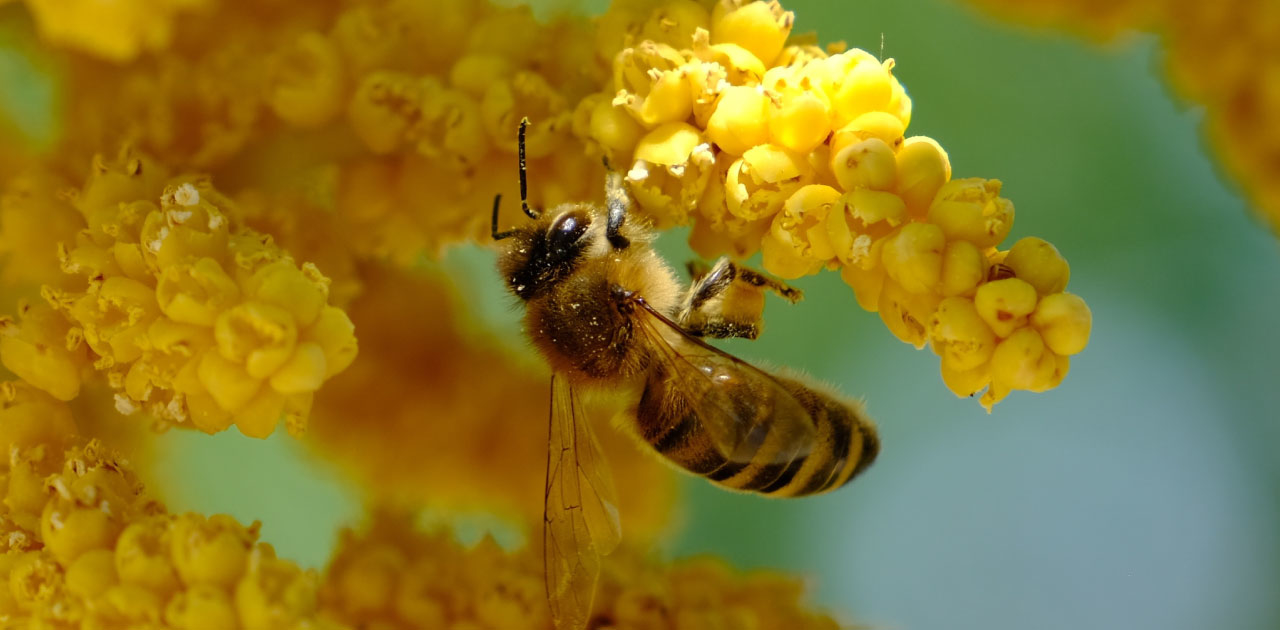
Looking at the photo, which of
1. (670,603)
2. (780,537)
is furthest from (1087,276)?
(670,603)

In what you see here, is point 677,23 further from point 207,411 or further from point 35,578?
point 35,578

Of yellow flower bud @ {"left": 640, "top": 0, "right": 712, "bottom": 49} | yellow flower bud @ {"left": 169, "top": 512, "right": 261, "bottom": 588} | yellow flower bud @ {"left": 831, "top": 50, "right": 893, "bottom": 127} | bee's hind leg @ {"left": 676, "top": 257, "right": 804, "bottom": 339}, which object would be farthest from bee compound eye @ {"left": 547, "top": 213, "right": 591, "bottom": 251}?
yellow flower bud @ {"left": 169, "top": 512, "right": 261, "bottom": 588}

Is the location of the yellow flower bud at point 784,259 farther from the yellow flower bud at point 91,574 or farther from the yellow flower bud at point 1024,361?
the yellow flower bud at point 91,574

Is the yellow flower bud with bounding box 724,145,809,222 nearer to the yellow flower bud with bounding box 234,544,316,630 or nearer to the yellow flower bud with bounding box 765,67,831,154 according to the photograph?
the yellow flower bud with bounding box 765,67,831,154

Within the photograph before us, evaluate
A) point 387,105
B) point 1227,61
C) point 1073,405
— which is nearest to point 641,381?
point 387,105

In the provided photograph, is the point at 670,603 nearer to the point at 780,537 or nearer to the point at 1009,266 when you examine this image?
the point at 1009,266
